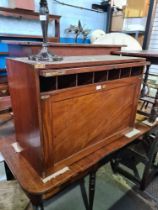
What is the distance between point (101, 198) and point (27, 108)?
1.20 metres

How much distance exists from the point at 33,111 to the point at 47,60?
0.24m

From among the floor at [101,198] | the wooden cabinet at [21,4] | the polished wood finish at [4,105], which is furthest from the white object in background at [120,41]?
the floor at [101,198]

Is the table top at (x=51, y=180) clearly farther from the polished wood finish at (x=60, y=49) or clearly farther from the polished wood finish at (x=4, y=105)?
the polished wood finish at (x=60, y=49)

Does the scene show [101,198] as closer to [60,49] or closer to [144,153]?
[144,153]

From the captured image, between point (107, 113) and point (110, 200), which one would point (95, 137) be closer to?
point (107, 113)

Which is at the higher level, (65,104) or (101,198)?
(65,104)

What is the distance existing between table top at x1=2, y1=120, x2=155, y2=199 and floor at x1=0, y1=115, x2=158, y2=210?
0.36 meters

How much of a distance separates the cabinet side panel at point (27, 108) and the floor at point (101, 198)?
0.40 m

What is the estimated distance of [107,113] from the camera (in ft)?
3.49

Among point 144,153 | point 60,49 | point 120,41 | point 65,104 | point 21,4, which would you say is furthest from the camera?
point 120,41

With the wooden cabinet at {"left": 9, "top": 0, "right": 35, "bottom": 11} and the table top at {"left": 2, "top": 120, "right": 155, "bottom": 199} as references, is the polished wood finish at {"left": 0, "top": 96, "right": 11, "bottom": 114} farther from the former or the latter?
the wooden cabinet at {"left": 9, "top": 0, "right": 35, "bottom": 11}

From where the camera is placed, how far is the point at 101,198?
62.4 inches

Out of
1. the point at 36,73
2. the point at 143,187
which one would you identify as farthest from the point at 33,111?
the point at 143,187

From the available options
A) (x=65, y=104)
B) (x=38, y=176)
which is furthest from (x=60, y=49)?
(x=38, y=176)
